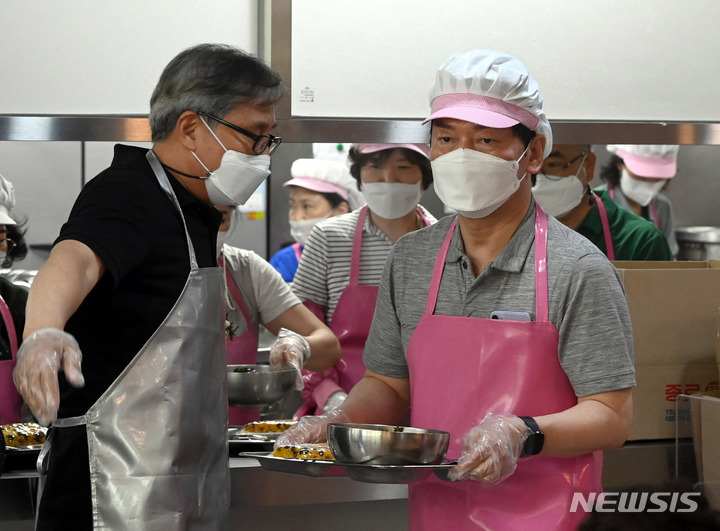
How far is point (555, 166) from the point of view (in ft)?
9.52

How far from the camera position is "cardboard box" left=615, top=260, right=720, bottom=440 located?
2.21 m

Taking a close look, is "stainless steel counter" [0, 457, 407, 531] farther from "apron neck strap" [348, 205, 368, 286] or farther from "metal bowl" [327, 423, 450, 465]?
"apron neck strap" [348, 205, 368, 286]

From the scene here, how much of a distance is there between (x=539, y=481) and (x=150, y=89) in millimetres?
1319

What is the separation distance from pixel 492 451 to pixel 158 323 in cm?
62

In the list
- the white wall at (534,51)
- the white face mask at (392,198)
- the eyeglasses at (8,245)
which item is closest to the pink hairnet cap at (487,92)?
the white wall at (534,51)

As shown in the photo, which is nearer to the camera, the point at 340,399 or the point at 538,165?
the point at 538,165

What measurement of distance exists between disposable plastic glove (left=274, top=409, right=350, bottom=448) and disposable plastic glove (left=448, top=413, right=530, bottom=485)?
0.37 meters

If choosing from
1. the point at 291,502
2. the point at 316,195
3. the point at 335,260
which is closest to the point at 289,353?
the point at 291,502

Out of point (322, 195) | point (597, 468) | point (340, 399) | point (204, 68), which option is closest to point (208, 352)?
point (204, 68)

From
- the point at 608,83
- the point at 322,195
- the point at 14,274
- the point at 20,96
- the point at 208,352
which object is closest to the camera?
the point at 208,352

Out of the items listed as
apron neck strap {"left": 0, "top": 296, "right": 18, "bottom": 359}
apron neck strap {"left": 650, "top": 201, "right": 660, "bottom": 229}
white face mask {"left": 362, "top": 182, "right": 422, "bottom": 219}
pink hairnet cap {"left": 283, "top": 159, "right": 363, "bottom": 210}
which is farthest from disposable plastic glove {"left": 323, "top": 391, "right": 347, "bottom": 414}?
apron neck strap {"left": 650, "top": 201, "right": 660, "bottom": 229}

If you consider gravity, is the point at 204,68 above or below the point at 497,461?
above

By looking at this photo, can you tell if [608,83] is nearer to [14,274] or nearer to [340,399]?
[340,399]

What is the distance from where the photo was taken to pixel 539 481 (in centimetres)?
164
